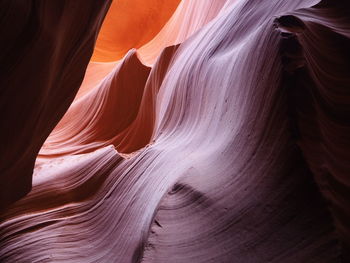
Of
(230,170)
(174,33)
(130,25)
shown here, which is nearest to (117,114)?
(174,33)

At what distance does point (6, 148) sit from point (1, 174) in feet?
0.51

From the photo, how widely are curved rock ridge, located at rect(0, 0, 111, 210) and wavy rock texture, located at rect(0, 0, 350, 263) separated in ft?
0.17

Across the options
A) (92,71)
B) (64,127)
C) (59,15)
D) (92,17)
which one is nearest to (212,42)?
(92,17)

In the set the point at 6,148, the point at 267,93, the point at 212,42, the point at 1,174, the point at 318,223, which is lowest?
the point at 318,223

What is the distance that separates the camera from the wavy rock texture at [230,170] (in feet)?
3.79

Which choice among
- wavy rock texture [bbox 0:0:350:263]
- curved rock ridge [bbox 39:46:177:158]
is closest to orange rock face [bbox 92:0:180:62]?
curved rock ridge [bbox 39:46:177:158]

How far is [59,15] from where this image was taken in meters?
1.36

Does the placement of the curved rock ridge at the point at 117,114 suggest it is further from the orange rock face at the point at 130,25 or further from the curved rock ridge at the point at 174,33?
the orange rock face at the point at 130,25

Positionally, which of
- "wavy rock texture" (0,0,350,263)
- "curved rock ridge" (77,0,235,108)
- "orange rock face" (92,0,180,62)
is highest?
"orange rock face" (92,0,180,62)

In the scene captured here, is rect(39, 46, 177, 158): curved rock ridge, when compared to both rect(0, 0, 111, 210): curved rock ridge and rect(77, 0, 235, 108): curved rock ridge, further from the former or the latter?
rect(0, 0, 111, 210): curved rock ridge

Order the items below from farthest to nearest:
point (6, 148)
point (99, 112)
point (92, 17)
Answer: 1. point (99, 112)
2. point (92, 17)
3. point (6, 148)

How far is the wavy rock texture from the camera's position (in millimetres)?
1154

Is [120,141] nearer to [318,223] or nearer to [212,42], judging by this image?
[212,42]

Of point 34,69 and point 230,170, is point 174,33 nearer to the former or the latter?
point 34,69
